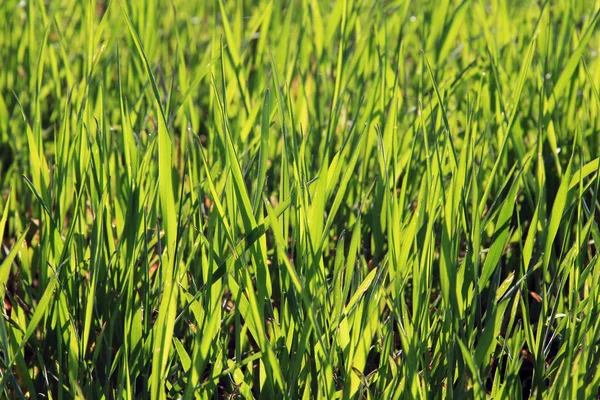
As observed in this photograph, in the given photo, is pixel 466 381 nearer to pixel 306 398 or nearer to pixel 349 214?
pixel 306 398

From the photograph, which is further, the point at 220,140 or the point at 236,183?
the point at 220,140

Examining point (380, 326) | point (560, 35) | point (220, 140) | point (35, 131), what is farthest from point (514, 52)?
point (35, 131)

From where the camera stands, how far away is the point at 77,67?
1.71m

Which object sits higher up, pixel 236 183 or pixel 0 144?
pixel 236 183

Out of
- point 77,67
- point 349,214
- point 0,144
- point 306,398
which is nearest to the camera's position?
point 306,398

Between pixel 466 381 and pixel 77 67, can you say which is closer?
pixel 466 381

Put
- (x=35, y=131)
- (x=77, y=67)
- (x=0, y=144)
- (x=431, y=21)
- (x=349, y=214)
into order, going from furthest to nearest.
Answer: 1. (x=77, y=67)
2. (x=431, y=21)
3. (x=0, y=144)
4. (x=349, y=214)
5. (x=35, y=131)

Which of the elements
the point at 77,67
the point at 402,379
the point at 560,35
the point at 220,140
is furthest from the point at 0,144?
the point at 560,35

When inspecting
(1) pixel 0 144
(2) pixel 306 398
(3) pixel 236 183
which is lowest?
(2) pixel 306 398

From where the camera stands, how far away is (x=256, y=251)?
879 mm

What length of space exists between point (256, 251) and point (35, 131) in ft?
1.39

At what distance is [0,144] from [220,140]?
582 millimetres

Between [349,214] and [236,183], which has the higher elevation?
[236,183]

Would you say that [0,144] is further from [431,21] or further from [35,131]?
[431,21]
